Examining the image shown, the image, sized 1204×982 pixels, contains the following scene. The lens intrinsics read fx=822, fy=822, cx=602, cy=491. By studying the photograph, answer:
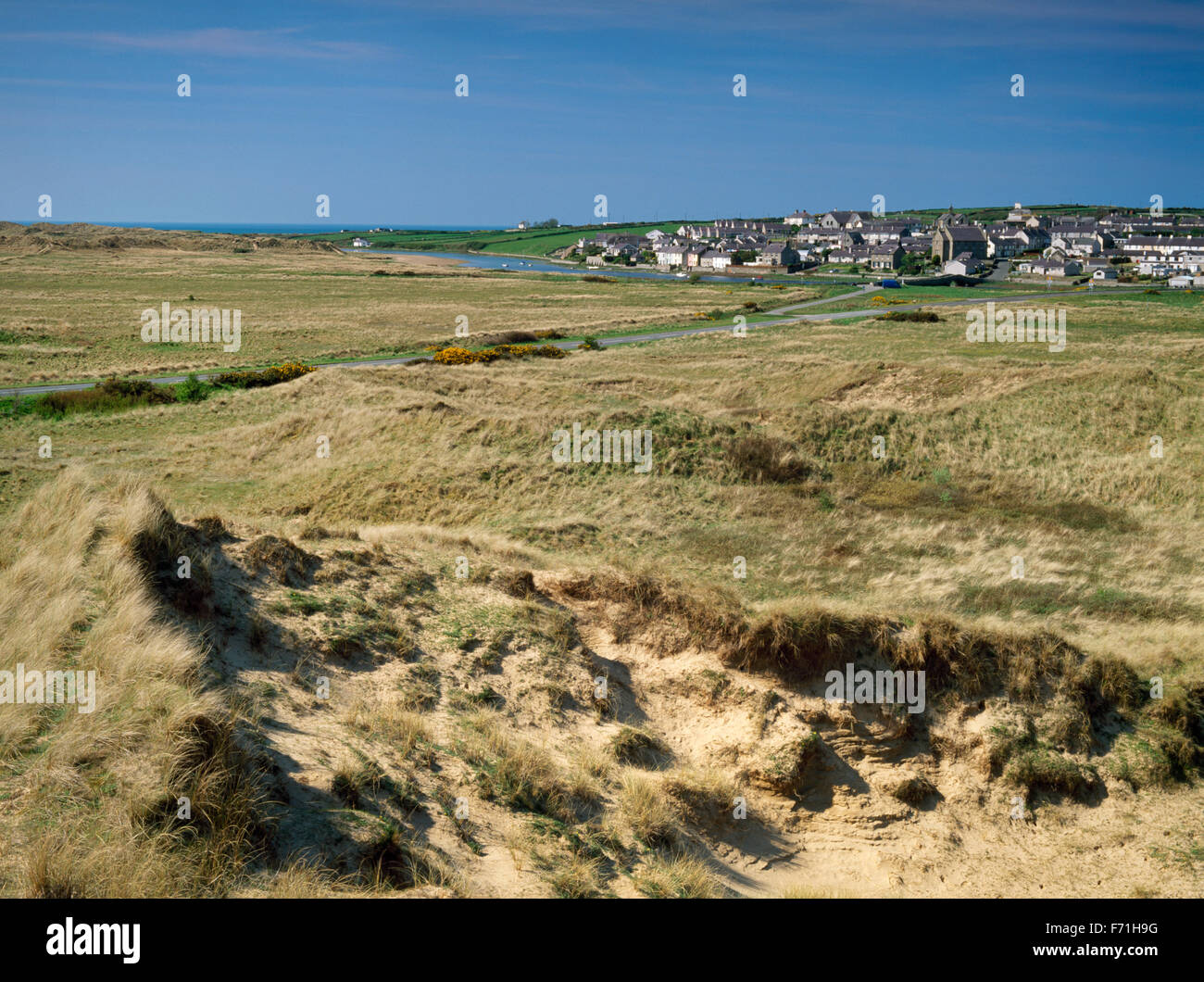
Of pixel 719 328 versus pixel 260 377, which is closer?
pixel 260 377

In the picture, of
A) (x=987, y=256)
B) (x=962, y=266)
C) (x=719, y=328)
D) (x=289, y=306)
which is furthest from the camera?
(x=987, y=256)

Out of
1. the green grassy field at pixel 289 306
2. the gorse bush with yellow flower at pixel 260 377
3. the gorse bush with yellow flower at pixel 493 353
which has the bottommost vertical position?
the gorse bush with yellow flower at pixel 260 377

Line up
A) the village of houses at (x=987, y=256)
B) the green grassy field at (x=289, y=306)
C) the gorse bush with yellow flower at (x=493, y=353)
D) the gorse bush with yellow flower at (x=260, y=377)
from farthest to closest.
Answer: the village of houses at (x=987, y=256) → the green grassy field at (x=289, y=306) → the gorse bush with yellow flower at (x=493, y=353) → the gorse bush with yellow flower at (x=260, y=377)

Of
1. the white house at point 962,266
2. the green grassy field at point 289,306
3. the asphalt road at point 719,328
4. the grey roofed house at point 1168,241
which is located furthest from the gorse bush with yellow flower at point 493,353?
the grey roofed house at point 1168,241

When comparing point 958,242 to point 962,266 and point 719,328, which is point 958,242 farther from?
point 719,328

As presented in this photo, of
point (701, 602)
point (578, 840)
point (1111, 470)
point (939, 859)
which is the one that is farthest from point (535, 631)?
point (1111, 470)

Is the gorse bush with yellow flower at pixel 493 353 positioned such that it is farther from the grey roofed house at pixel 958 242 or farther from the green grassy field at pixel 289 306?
the grey roofed house at pixel 958 242

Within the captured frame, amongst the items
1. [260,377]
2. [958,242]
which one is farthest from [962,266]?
[260,377]

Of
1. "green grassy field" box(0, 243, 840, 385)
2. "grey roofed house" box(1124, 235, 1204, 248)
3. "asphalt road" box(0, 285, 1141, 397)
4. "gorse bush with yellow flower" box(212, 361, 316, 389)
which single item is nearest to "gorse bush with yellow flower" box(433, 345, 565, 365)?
"asphalt road" box(0, 285, 1141, 397)

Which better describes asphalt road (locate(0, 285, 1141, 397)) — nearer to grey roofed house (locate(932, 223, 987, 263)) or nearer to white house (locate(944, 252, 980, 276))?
white house (locate(944, 252, 980, 276))
